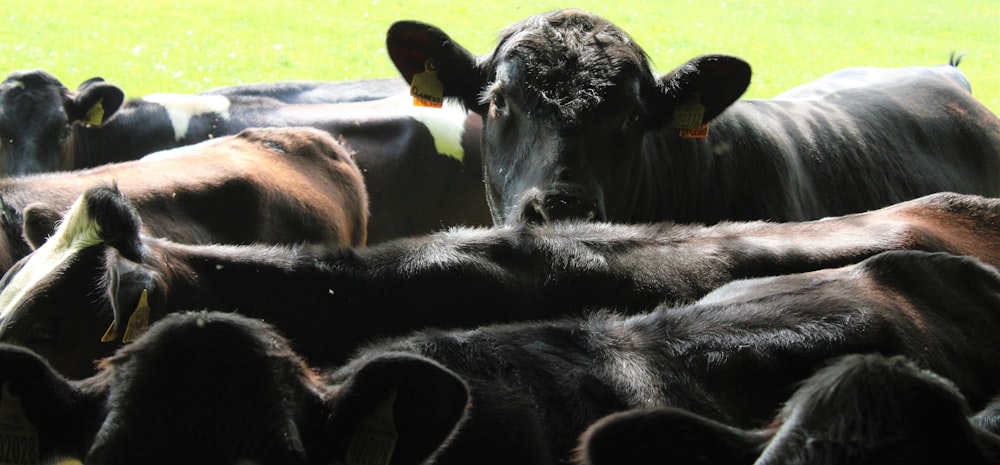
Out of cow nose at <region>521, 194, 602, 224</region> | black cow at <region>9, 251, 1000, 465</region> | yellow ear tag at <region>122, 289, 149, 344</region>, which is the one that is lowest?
cow nose at <region>521, 194, 602, 224</region>

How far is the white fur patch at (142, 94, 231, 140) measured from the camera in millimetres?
7211

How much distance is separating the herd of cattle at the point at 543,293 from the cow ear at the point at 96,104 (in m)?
1.52

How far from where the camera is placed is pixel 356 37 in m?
16.0

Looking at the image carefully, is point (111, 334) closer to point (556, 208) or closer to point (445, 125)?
point (556, 208)

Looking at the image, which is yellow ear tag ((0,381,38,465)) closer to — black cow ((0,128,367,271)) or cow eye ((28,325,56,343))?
cow eye ((28,325,56,343))

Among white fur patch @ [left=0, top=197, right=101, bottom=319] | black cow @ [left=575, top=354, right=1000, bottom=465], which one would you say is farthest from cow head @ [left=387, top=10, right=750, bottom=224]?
black cow @ [left=575, top=354, right=1000, bottom=465]

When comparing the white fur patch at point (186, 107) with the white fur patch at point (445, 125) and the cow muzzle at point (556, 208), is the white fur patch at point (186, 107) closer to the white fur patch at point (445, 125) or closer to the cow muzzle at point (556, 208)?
the white fur patch at point (445, 125)

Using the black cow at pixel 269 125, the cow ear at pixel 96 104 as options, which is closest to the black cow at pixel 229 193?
the black cow at pixel 269 125

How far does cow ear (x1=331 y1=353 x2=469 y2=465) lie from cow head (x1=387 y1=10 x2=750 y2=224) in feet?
7.11

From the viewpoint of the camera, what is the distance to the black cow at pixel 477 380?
2180 mm

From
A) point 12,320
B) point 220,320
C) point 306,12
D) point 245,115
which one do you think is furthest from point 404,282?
point 306,12

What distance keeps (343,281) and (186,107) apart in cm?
462

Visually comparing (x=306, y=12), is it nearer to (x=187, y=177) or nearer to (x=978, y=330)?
(x=187, y=177)

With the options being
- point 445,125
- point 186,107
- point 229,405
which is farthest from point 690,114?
point 186,107
